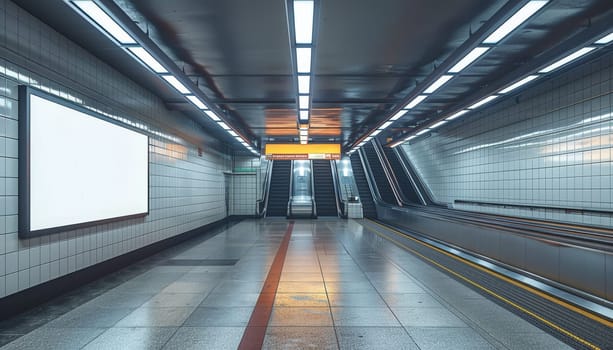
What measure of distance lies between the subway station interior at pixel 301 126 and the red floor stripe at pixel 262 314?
33 mm

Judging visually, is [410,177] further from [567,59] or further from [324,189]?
[567,59]

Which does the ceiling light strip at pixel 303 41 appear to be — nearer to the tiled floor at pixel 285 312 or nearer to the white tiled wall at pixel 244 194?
the tiled floor at pixel 285 312

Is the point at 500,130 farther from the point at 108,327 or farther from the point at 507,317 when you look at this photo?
the point at 108,327

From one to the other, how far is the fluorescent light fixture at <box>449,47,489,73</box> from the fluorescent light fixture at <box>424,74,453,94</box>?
29 cm

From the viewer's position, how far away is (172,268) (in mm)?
6078

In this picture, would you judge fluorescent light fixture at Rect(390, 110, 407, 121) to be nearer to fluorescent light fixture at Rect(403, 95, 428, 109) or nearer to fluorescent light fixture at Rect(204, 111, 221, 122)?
fluorescent light fixture at Rect(403, 95, 428, 109)

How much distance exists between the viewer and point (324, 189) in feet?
62.1

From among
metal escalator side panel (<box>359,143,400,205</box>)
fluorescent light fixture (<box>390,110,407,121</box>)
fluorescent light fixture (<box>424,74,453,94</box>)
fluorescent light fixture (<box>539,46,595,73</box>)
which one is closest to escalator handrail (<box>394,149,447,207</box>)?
metal escalator side panel (<box>359,143,400,205</box>)

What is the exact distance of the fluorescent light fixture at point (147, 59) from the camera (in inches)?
168

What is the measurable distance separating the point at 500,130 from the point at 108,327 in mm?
10725

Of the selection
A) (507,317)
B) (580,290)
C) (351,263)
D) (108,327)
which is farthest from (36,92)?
(580,290)

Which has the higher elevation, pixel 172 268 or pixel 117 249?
pixel 117 249

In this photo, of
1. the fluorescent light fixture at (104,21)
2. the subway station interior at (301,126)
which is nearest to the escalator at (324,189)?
the subway station interior at (301,126)

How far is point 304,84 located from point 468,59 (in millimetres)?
2624
